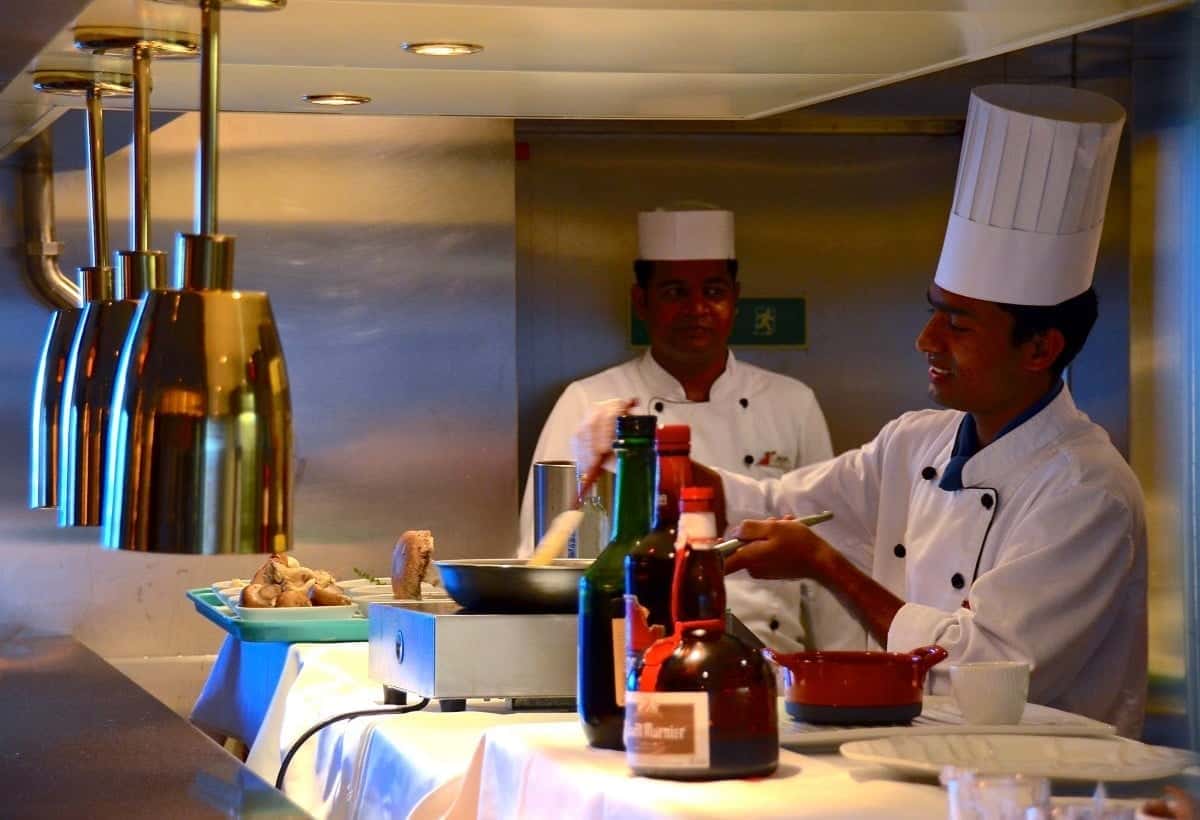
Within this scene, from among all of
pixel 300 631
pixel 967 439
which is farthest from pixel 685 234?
pixel 300 631

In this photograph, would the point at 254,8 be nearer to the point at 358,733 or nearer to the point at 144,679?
the point at 358,733

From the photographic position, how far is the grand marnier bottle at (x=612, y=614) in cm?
166

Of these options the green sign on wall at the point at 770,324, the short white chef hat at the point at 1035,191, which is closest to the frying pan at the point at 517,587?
the short white chef hat at the point at 1035,191

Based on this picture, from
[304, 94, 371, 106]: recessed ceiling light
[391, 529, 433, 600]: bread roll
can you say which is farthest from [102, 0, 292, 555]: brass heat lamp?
[391, 529, 433, 600]: bread roll

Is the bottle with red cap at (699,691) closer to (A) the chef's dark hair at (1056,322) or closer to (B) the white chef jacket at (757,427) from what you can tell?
(A) the chef's dark hair at (1056,322)

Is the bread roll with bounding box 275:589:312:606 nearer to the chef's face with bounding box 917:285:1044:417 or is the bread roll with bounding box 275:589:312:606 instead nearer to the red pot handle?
the chef's face with bounding box 917:285:1044:417

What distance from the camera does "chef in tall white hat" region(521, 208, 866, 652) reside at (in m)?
4.54

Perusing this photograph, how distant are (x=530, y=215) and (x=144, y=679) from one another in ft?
5.42

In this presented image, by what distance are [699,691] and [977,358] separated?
5.43ft

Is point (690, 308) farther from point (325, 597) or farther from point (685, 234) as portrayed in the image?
point (325, 597)

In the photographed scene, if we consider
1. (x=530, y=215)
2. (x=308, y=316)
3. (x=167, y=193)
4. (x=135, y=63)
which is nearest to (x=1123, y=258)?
(x=530, y=215)

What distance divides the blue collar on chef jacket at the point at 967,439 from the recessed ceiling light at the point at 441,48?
4.34ft

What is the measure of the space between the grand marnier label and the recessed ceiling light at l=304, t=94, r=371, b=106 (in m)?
1.21

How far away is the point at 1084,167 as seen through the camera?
9.38ft
